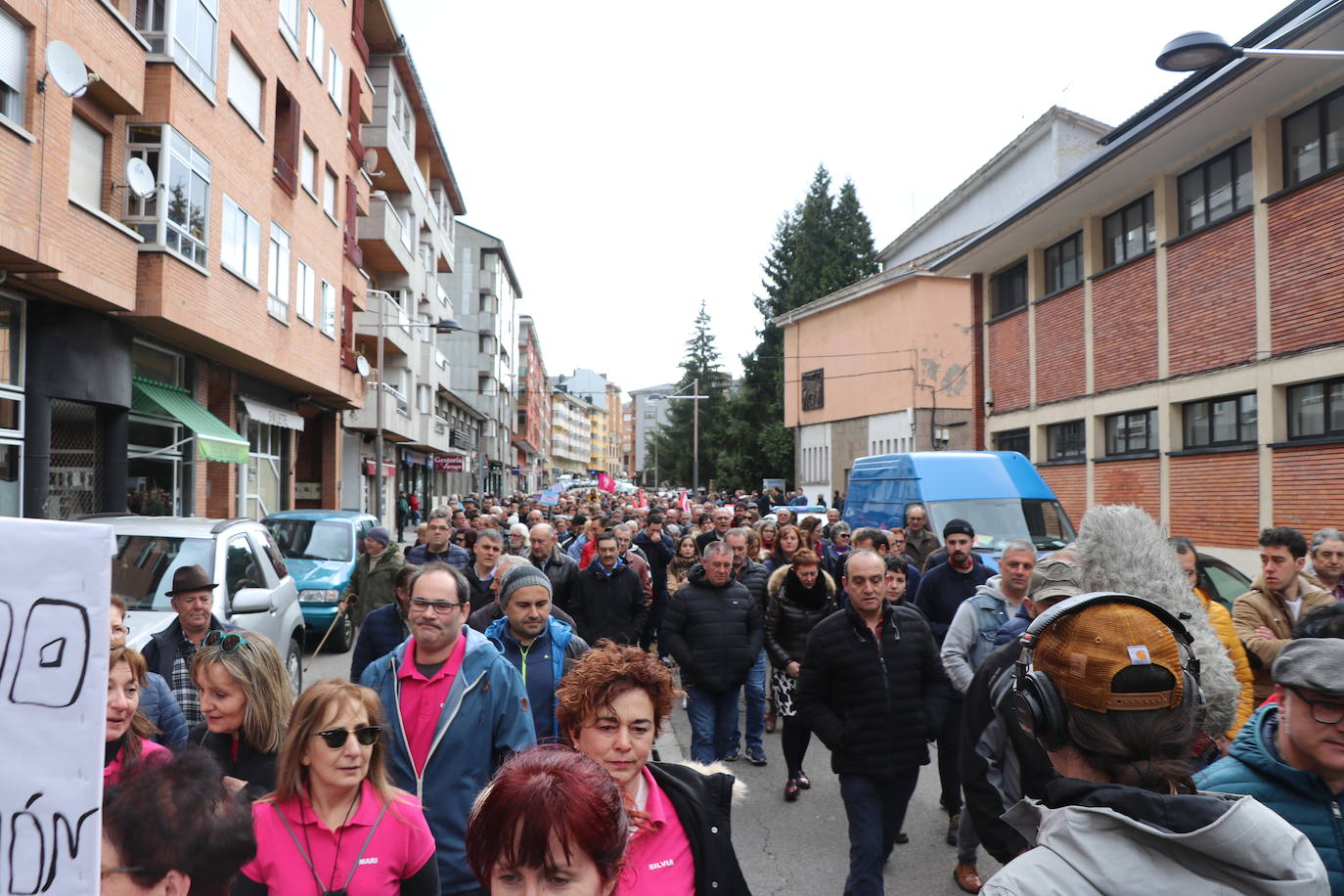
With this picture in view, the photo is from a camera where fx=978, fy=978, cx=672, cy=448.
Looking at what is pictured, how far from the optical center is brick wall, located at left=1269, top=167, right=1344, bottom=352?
14.9 m

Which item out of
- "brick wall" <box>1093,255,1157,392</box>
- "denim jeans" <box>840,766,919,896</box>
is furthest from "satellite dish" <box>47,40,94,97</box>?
"brick wall" <box>1093,255,1157,392</box>

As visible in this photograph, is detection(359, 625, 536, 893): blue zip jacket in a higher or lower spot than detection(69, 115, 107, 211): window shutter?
lower

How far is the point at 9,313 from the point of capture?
13344mm

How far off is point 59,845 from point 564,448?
152977 mm

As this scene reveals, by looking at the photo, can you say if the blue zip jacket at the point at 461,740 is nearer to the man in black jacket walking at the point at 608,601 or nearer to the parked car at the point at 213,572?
the parked car at the point at 213,572

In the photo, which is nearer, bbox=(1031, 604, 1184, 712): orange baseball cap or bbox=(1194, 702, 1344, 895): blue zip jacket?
bbox=(1031, 604, 1184, 712): orange baseball cap

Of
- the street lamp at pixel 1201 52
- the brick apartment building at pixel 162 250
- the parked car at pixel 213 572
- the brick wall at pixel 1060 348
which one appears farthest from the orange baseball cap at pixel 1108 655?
the brick wall at pixel 1060 348

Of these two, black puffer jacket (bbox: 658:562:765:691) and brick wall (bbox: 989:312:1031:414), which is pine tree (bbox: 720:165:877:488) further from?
black puffer jacket (bbox: 658:562:765:691)

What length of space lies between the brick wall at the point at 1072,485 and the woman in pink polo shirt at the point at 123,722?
21.5 metres

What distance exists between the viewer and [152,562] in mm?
7812

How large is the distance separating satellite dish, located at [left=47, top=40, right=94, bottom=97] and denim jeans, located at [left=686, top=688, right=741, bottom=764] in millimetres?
11362

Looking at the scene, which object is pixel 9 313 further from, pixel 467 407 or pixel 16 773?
pixel 467 407

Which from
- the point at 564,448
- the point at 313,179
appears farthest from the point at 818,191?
the point at 564,448

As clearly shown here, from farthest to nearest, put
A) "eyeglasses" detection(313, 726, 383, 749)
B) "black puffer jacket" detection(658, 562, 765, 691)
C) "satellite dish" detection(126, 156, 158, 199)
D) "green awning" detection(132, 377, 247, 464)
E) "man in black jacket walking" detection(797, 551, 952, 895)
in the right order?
1. "green awning" detection(132, 377, 247, 464)
2. "satellite dish" detection(126, 156, 158, 199)
3. "black puffer jacket" detection(658, 562, 765, 691)
4. "man in black jacket walking" detection(797, 551, 952, 895)
5. "eyeglasses" detection(313, 726, 383, 749)
